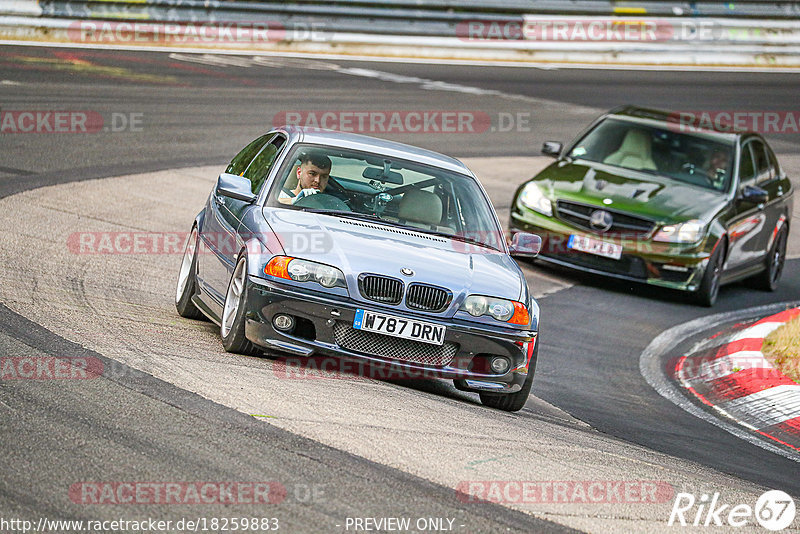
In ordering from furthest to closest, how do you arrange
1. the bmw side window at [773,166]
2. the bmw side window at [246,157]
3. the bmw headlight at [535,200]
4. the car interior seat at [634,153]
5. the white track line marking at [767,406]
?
the bmw side window at [773,166], the car interior seat at [634,153], the bmw headlight at [535,200], the bmw side window at [246,157], the white track line marking at [767,406]

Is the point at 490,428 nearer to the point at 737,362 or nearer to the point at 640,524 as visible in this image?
the point at 640,524

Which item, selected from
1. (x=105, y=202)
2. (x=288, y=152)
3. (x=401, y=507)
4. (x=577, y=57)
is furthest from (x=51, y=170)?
(x=577, y=57)

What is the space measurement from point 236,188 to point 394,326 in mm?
1604

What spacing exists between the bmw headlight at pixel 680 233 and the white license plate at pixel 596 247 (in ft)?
1.34

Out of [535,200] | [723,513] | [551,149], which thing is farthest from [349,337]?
[551,149]

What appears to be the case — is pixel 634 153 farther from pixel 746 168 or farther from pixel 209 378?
pixel 209 378

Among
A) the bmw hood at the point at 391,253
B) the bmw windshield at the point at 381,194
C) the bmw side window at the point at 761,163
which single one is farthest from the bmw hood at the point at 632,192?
the bmw hood at the point at 391,253

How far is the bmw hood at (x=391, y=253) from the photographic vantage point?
7336mm

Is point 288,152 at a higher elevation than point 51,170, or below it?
higher

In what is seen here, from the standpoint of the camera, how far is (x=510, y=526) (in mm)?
5082

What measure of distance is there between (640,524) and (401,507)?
1.05 meters

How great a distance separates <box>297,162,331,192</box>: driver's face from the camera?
834cm

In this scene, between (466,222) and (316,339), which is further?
(466,222)

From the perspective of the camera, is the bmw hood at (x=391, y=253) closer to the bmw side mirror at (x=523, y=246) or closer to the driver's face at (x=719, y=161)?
the bmw side mirror at (x=523, y=246)
